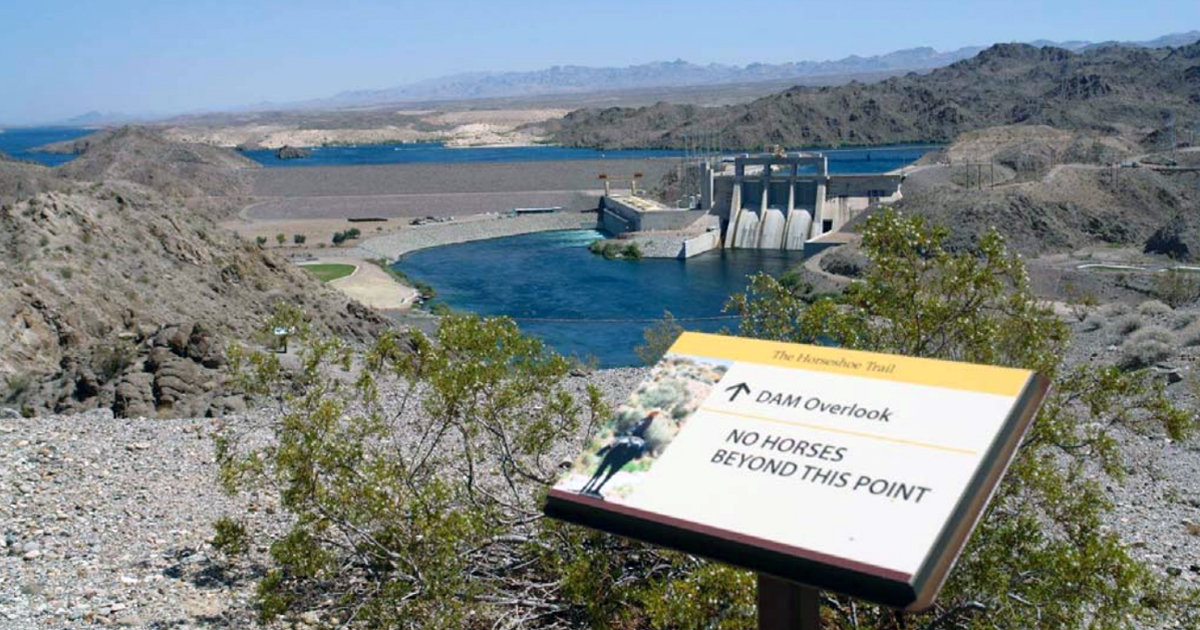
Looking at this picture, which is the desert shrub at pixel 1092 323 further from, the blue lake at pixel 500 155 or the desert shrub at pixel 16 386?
the blue lake at pixel 500 155

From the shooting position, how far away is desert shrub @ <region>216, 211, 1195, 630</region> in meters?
6.52

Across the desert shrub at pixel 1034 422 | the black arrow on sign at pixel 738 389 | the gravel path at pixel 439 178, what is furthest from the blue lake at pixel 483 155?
the black arrow on sign at pixel 738 389

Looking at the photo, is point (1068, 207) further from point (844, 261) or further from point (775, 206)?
point (775, 206)

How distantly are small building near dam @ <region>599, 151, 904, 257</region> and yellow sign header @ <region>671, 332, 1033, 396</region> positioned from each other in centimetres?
4678

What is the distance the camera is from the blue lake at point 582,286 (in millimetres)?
35094

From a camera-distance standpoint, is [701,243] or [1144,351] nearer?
[1144,351]

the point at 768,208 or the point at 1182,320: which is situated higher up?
the point at 1182,320

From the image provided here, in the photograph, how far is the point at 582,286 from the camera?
148 feet

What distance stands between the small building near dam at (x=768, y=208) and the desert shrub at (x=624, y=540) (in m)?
43.5

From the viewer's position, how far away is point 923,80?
586ft

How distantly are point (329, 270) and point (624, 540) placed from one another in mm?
41035

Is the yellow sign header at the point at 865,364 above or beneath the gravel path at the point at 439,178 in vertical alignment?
above

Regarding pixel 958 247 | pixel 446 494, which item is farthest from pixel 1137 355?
pixel 958 247

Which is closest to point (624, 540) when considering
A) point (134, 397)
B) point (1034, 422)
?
point (1034, 422)
